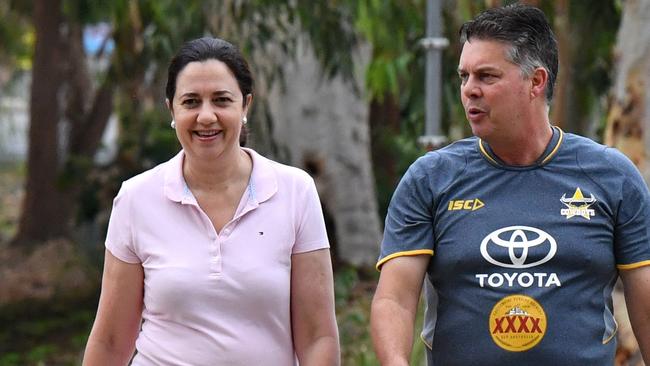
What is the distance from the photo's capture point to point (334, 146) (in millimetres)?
14492

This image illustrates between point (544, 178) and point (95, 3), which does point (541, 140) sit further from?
point (95, 3)

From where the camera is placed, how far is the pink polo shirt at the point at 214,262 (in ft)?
13.4

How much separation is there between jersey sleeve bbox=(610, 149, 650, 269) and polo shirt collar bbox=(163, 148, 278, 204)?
1061 mm

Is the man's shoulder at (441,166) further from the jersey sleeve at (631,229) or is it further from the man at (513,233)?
the jersey sleeve at (631,229)

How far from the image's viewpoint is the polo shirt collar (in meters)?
4.22

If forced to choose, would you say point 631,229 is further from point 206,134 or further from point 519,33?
point 206,134

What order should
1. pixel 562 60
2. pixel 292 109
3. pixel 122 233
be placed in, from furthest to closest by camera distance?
pixel 292 109, pixel 562 60, pixel 122 233

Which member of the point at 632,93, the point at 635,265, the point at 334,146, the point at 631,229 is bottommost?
the point at 334,146

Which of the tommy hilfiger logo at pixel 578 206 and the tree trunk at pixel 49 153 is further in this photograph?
the tree trunk at pixel 49 153

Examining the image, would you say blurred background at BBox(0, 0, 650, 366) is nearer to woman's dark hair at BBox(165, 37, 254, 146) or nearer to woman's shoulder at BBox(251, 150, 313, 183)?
woman's shoulder at BBox(251, 150, 313, 183)

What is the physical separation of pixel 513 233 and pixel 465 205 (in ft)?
0.54

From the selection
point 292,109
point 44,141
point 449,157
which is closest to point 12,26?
point 44,141

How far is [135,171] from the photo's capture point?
1603cm

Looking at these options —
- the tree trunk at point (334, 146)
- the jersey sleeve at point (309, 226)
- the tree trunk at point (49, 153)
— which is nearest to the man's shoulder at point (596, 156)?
the jersey sleeve at point (309, 226)
